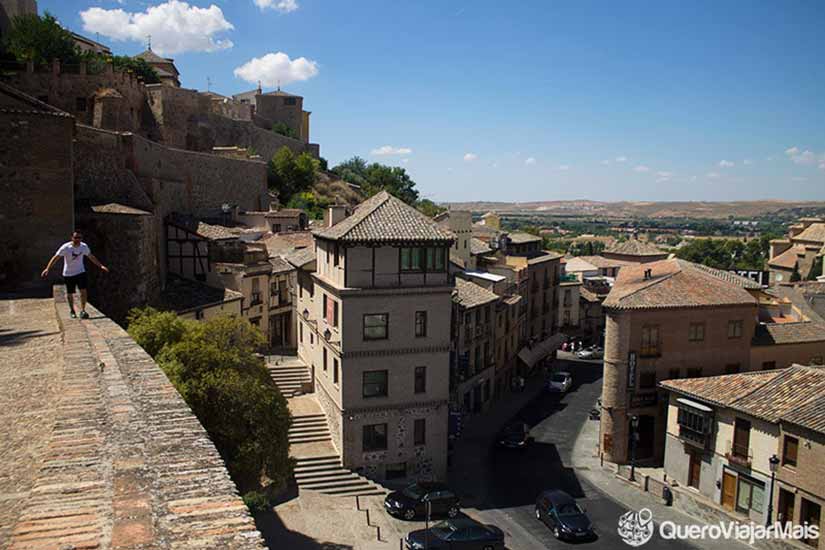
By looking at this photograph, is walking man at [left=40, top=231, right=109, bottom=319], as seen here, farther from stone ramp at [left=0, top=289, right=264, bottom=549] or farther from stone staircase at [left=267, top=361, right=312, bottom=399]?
stone staircase at [left=267, top=361, right=312, bottom=399]

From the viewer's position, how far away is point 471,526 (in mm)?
22453

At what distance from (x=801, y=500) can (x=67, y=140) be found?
2817 centimetres

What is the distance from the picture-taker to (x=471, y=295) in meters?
37.1

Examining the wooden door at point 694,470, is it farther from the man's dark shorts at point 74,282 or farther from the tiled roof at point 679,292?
the man's dark shorts at point 74,282

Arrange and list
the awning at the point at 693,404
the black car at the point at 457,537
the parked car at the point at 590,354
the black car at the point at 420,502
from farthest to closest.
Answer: the parked car at the point at 590,354
the awning at the point at 693,404
the black car at the point at 420,502
the black car at the point at 457,537

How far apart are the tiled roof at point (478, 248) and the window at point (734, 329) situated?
60.0 ft

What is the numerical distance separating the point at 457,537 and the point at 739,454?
12.6 m

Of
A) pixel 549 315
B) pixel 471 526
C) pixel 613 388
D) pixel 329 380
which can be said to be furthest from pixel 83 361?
pixel 549 315

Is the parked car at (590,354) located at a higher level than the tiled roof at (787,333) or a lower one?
lower

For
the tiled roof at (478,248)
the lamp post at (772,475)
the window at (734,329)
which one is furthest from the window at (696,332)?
the tiled roof at (478,248)

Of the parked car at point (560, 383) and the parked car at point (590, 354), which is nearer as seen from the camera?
the parked car at point (560, 383)

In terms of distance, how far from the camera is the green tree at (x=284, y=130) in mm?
88875

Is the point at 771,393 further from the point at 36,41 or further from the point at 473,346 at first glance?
the point at 36,41

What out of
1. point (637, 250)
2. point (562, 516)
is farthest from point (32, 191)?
point (637, 250)
